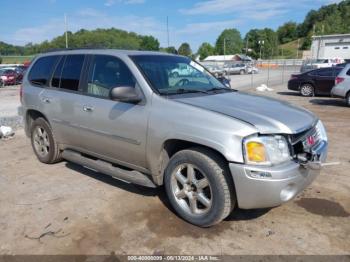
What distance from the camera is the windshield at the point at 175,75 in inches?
159

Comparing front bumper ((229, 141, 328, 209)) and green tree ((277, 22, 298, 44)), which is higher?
green tree ((277, 22, 298, 44))

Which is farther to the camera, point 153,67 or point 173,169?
point 153,67

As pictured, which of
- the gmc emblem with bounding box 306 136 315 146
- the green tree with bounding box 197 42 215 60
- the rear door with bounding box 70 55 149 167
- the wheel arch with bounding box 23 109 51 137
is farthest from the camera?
the green tree with bounding box 197 42 215 60

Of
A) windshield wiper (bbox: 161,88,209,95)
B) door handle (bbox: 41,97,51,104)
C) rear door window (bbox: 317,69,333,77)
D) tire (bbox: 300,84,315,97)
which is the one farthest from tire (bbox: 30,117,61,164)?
rear door window (bbox: 317,69,333,77)

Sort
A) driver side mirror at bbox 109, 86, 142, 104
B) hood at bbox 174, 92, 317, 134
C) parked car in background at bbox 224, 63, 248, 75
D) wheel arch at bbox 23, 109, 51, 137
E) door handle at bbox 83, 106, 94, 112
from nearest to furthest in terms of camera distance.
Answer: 1. hood at bbox 174, 92, 317, 134
2. driver side mirror at bbox 109, 86, 142, 104
3. door handle at bbox 83, 106, 94, 112
4. wheel arch at bbox 23, 109, 51, 137
5. parked car in background at bbox 224, 63, 248, 75

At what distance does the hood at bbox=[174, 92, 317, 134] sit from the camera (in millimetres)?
3238

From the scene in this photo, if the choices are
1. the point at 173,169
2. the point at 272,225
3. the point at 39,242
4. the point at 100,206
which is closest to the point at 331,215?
the point at 272,225

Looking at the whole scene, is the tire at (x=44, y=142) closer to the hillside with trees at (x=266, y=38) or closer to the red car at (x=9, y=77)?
the red car at (x=9, y=77)

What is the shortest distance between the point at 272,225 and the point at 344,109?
31.2ft

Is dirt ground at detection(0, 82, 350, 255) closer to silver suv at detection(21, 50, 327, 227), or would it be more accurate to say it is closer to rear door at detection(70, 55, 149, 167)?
silver suv at detection(21, 50, 327, 227)

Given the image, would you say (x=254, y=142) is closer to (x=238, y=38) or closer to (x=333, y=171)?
(x=333, y=171)

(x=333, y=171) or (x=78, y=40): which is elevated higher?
(x=78, y=40)

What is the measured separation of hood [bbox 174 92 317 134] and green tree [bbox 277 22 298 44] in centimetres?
16317

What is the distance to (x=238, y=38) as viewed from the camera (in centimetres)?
14312
